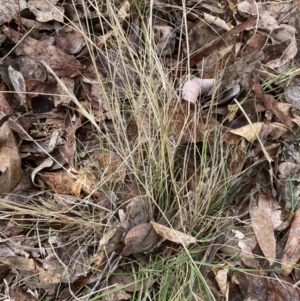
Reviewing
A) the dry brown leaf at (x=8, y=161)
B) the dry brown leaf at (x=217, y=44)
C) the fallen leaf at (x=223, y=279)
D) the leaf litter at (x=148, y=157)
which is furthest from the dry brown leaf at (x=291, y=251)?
the dry brown leaf at (x=8, y=161)

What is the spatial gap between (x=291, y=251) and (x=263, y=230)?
0.10 meters

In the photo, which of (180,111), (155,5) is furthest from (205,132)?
(155,5)

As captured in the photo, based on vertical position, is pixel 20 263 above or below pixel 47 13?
below

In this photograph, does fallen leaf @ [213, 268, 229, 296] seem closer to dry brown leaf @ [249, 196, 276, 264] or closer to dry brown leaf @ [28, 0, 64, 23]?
dry brown leaf @ [249, 196, 276, 264]

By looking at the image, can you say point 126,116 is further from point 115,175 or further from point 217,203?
point 217,203

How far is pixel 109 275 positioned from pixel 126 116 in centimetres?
48

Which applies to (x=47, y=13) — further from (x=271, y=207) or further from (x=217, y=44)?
(x=271, y=207)

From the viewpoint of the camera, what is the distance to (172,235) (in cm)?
129

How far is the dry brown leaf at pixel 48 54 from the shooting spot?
1507 millimetres

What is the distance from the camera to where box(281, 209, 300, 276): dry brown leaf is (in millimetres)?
1367

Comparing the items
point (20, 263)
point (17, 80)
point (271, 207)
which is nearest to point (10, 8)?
point (17, 80)

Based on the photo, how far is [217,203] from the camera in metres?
1.37

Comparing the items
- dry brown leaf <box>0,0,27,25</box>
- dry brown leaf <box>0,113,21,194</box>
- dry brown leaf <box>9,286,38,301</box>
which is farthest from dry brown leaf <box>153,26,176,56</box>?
dry brown leaf <box>9,286,38,301</box>

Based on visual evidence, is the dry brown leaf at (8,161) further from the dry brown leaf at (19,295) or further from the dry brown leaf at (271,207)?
the dry brown leaf at (271,207)
